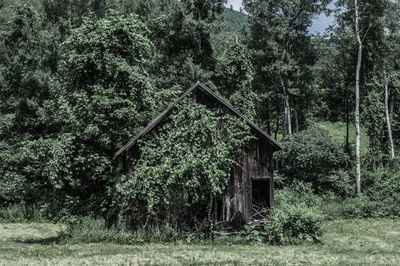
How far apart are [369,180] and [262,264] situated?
21301 mm

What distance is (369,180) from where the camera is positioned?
29125mm

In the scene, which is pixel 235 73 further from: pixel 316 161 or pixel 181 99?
pixel 181 99

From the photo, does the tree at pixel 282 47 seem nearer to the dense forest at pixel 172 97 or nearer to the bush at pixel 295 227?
the dense forest at pixel 172 97

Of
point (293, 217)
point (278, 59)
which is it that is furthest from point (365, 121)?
point (293, 217)

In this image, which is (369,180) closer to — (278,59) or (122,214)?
(278,59)

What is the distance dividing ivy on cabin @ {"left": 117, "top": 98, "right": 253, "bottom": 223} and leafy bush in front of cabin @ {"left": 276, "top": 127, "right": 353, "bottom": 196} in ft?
47.6

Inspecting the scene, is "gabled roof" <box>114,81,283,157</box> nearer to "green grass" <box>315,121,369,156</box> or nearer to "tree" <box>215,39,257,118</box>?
"tree" <box>215,39,257,118</box>

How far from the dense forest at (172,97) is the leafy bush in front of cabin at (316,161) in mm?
118

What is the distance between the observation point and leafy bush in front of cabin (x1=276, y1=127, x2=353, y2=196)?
29.4 metres

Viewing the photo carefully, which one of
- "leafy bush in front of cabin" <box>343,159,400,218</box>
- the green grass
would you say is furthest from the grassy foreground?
the green grass

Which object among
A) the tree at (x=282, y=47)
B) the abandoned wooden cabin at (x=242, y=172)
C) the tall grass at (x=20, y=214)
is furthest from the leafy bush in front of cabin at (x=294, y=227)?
the tree at (x=282, y=47)

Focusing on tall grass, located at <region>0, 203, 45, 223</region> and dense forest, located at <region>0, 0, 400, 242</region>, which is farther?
tall grass, located at <region>0, 203, 45, 223</region>

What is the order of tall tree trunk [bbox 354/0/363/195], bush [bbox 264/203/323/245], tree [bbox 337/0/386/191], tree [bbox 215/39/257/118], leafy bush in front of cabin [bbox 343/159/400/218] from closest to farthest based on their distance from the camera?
bush [bbox 264/203/323/245] < leafy bush in front of cabin [bbox 343/159/400/218] < tall tree trunk [bbox 354/0/363/195] < tree [bbox 337/0/386/191] < tree [bbox 215/39/257/118]

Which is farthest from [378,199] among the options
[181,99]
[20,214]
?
[20,214]
